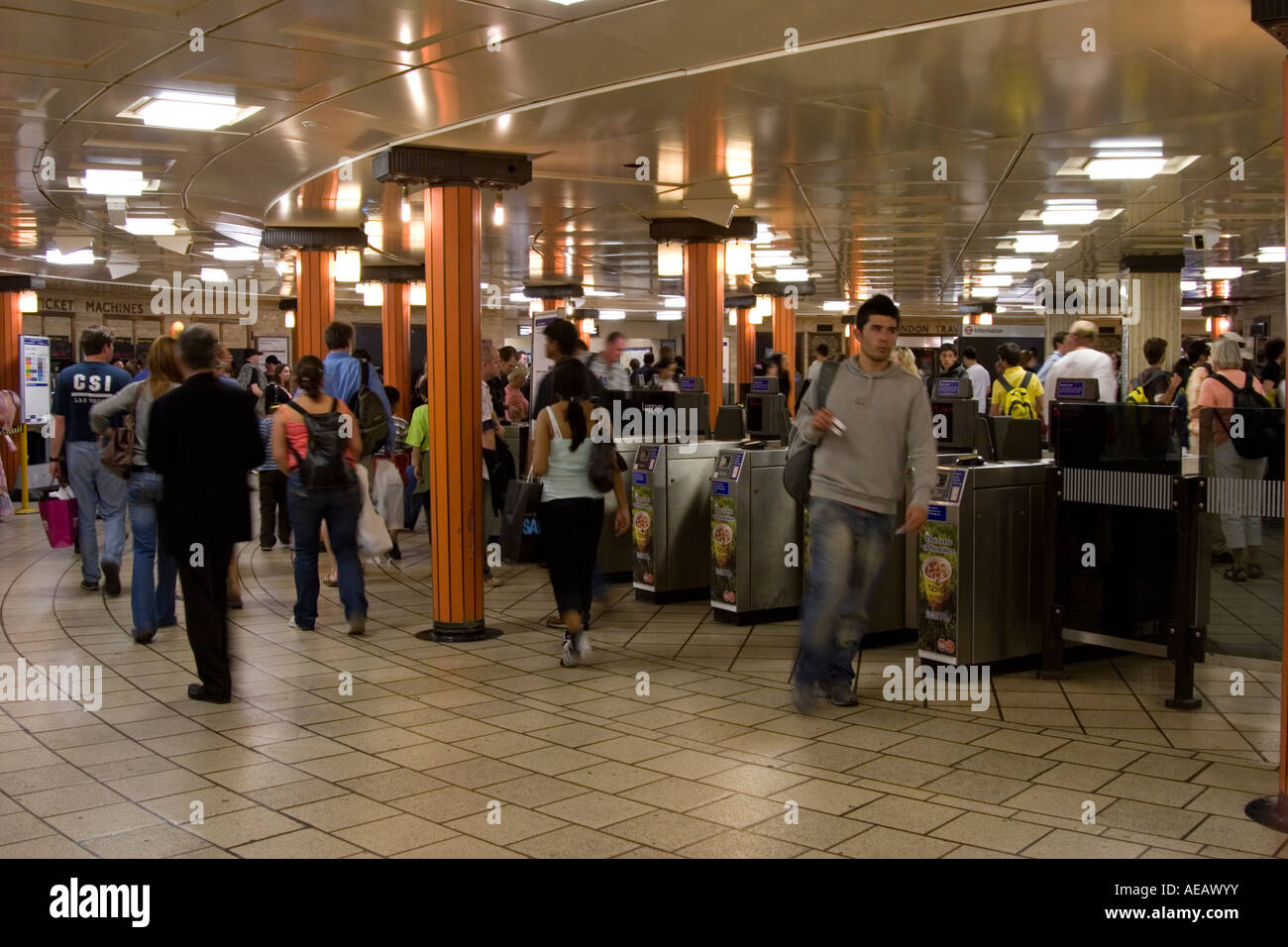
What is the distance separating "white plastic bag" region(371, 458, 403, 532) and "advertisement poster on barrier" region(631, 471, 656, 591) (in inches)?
96.4

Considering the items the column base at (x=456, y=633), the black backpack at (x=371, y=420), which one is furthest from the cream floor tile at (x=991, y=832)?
the black backpack at (x=371, y=420)

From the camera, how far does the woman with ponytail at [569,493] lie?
6391mm

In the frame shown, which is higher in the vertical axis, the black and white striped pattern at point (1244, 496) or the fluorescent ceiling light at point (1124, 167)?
the fluorescent ceiling light at point (1124, 167)

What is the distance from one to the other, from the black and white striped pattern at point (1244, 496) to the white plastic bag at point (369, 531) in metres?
4.77

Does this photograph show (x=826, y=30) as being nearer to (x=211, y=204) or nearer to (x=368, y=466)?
(x=368, y=466)

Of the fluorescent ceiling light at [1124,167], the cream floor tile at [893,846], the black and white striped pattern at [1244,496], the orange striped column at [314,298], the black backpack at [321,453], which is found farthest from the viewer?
the orange striped column at [314,298]

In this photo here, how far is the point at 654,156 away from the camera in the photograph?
880cm

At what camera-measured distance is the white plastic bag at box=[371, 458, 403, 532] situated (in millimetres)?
9992

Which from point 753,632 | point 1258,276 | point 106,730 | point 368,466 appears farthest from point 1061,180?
point 1258,276

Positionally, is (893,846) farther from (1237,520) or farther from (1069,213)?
(1069,213)

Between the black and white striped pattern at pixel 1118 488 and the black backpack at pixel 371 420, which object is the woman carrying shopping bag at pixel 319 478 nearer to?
the black backpack at pixel 371 420

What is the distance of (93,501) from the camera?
895 cm

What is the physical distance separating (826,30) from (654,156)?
11.1 ft

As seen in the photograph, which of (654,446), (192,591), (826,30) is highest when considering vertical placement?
(826,30)
